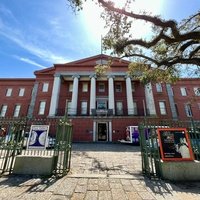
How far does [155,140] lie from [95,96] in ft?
60.5

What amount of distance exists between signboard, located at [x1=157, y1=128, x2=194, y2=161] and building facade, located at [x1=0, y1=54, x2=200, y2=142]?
15.8 m

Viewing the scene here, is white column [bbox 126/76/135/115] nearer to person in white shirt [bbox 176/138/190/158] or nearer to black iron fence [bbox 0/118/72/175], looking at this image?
person in white shirt [bbox 176/138/190/158]

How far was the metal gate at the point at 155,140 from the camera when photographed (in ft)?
18.2

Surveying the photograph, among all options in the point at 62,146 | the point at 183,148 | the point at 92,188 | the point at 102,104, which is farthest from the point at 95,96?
the point at 92,188

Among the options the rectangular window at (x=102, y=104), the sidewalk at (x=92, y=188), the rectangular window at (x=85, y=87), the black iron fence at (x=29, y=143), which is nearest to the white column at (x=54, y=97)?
the rectangular window at (x=85, y=87)

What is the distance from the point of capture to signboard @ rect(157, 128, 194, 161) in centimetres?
530

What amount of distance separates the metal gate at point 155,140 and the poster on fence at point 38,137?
3782mm

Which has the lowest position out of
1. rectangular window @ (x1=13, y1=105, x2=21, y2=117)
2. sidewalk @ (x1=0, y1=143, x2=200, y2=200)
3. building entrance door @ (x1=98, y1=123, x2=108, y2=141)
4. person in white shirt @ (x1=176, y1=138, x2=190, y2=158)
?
sidewalk @ (x1=0, y1=143, x2=200, y2=200)

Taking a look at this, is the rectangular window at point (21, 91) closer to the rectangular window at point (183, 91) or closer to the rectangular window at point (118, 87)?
the rectangular window at point (118, 87)

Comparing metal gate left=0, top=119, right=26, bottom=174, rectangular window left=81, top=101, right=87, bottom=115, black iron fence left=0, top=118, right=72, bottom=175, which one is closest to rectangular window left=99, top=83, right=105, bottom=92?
rectangular window left=81, top=101, right=87, bottom=115

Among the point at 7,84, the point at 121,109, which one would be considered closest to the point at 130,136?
the point at 121,109

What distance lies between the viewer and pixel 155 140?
19.4 feet

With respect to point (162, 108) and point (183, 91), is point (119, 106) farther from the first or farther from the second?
point (183, 91)

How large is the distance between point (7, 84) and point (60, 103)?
11.9 metres
